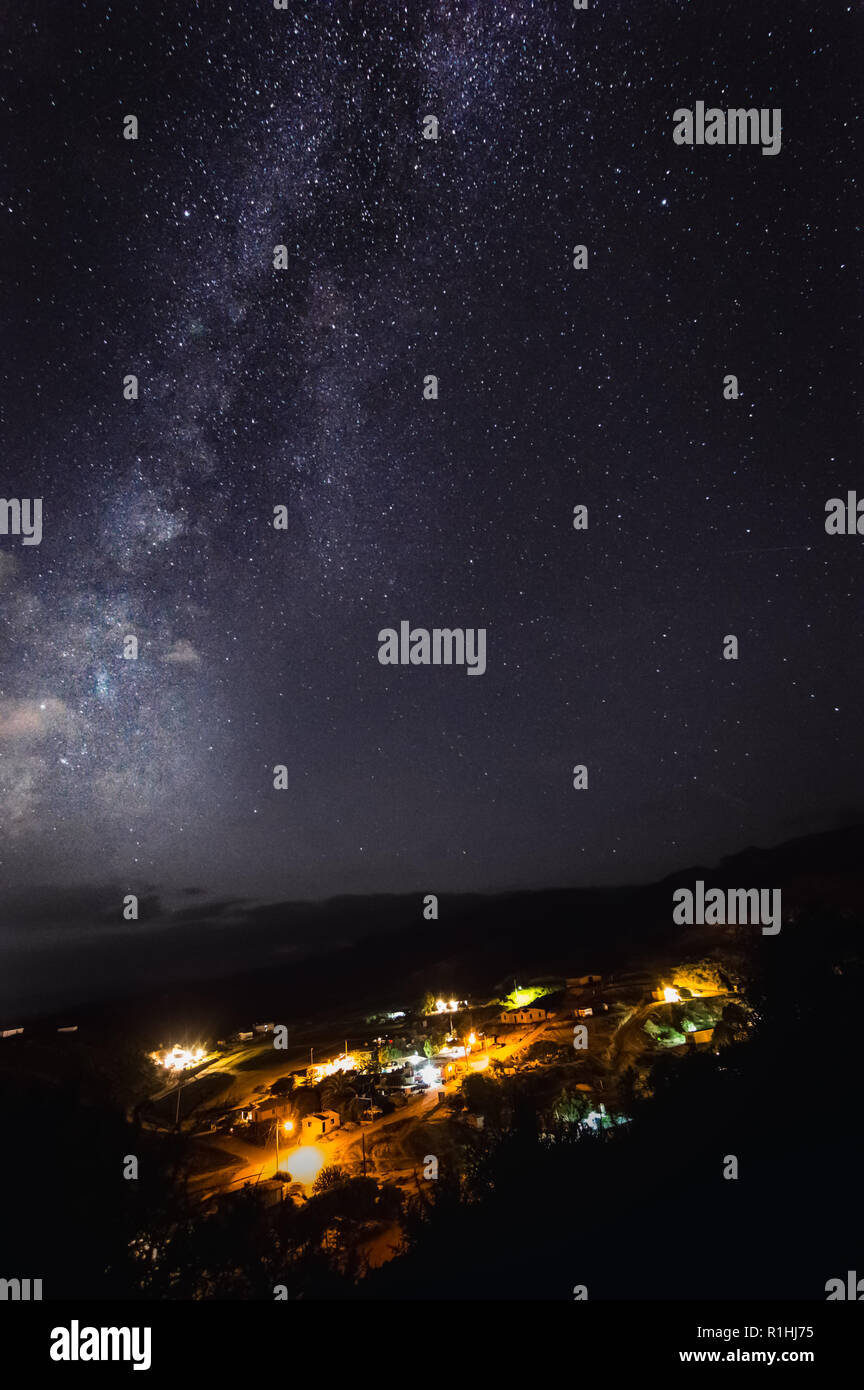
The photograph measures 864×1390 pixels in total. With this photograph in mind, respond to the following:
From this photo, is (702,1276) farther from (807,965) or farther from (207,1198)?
(207,1198)

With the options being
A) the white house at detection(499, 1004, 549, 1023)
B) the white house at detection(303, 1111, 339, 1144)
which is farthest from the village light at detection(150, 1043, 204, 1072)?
the white house at detection(303, 1111, 339, 1144)

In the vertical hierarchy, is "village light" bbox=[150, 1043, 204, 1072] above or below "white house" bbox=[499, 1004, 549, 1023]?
below

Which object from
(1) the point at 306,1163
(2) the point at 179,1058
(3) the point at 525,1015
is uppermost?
(1) the point at 306,1163

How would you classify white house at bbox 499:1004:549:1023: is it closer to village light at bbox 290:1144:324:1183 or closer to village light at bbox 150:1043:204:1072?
village light at bbox 290:1144:324:1183

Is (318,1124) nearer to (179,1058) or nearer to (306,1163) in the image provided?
(306,1163)

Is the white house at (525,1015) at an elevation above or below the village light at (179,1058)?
above

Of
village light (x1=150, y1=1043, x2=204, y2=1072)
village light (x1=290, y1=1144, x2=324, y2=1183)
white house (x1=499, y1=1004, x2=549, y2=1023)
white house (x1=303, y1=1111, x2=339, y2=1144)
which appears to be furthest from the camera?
village light (x1=150, y1=1043, x2=204, y2=1072)

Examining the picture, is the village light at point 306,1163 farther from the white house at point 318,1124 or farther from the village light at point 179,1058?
the village light at point 179,1058

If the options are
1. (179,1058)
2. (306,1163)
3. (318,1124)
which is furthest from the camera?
(179,1058)

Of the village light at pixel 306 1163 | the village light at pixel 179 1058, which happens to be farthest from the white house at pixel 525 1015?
the village light at pixel 179 1058

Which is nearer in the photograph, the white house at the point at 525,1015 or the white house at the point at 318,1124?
the white house at the point at 318,1124

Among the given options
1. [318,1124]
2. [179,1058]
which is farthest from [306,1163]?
[179,1058]
